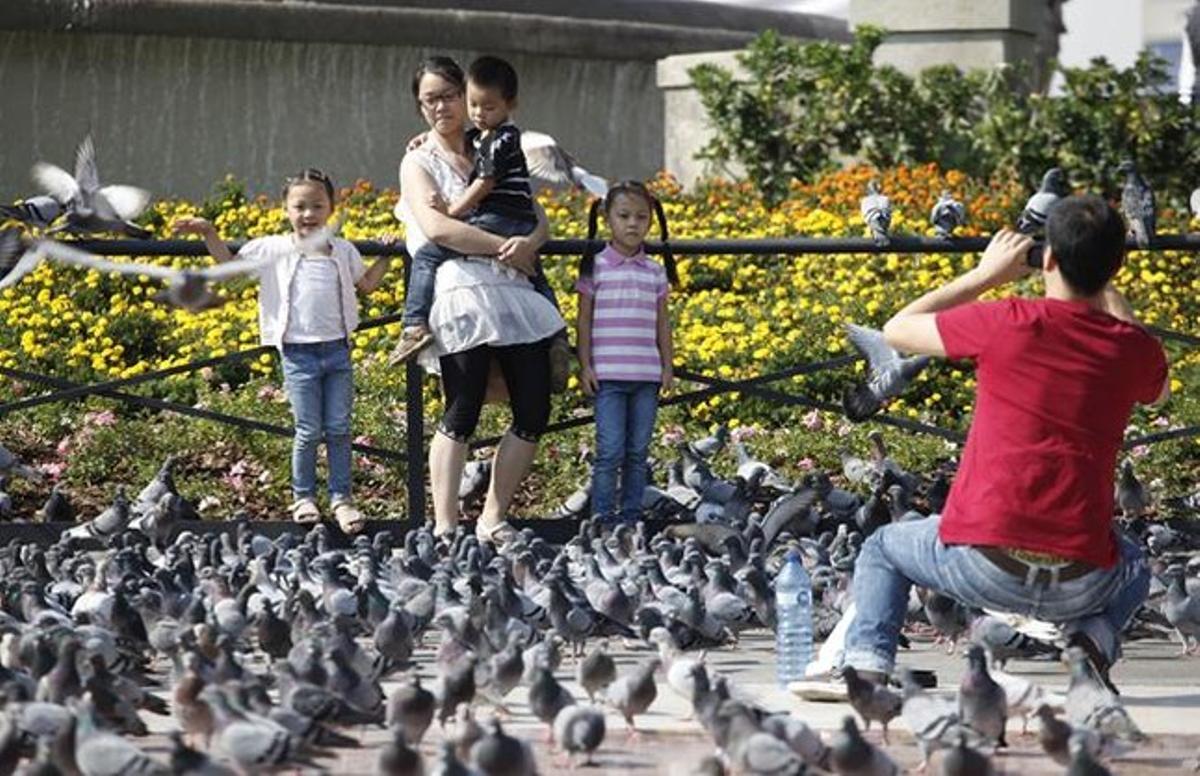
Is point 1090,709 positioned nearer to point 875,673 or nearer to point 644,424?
point 875,673

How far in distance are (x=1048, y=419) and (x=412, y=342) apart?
3761 millimetres

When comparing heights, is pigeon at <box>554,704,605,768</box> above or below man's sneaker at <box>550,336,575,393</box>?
below

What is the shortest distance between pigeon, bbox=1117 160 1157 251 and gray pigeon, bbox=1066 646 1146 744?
4.00 m

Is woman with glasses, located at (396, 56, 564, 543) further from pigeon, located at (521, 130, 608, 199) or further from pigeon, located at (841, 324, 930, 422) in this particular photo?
pigeon, located at (841, 324, 930, 422)

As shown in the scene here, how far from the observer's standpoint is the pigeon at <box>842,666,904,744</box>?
6.64 meters

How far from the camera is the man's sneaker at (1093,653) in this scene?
6711mm

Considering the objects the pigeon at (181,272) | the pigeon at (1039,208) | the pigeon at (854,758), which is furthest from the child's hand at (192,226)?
the pigeon at (854,758)

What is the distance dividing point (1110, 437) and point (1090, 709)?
2.14 feet

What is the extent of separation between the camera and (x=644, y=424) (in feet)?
34.3

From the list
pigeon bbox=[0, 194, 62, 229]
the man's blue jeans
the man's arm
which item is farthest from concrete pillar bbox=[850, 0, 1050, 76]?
the man's blue jeans

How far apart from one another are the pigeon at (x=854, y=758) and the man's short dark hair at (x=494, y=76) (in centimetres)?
448

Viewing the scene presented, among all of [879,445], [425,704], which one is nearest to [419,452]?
[879,445]

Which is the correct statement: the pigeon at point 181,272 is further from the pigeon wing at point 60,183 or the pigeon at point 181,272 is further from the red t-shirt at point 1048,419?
the pigeon wing at point 60,183

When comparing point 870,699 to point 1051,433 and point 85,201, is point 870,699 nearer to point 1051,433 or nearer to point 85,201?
point 1051,433
